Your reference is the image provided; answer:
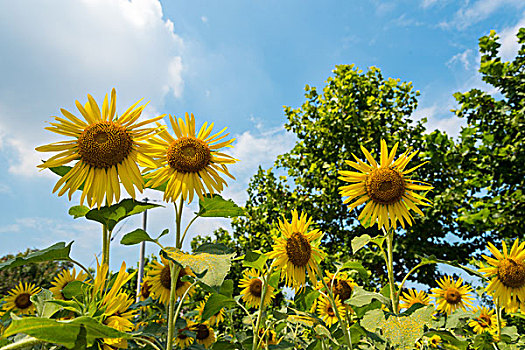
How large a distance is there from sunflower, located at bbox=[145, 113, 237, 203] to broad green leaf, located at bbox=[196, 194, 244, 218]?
3 cm

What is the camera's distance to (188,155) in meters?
1.31

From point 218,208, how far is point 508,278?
72.9 inches

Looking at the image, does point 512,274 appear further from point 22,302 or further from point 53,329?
point 22,302

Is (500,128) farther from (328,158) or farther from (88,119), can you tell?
(88,119)

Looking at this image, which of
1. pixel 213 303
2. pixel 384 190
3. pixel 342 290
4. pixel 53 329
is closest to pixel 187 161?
pixel 213 303

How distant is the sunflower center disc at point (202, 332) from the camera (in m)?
2.93

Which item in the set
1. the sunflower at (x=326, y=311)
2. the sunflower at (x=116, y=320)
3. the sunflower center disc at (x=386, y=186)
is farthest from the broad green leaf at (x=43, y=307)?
the sunflower at (x=326, y=311)

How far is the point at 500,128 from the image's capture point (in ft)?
22.1

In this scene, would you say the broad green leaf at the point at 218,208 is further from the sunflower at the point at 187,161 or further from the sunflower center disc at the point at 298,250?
the sunflower center disc at the point at 298,250

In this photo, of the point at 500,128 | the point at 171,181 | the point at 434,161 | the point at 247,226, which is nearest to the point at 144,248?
the point at 247,226

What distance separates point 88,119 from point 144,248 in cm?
1317

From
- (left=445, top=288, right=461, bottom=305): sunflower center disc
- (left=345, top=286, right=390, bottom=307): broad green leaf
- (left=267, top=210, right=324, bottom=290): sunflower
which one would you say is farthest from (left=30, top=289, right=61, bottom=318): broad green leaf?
(left=445, top=288, right=461, bottom=305): sunflower center disc

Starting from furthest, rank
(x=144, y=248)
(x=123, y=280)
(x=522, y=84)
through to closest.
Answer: (x=144, y=248) → (x=522, y=84) → (x=123, y=280)

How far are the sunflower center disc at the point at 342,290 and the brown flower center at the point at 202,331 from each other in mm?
1152
